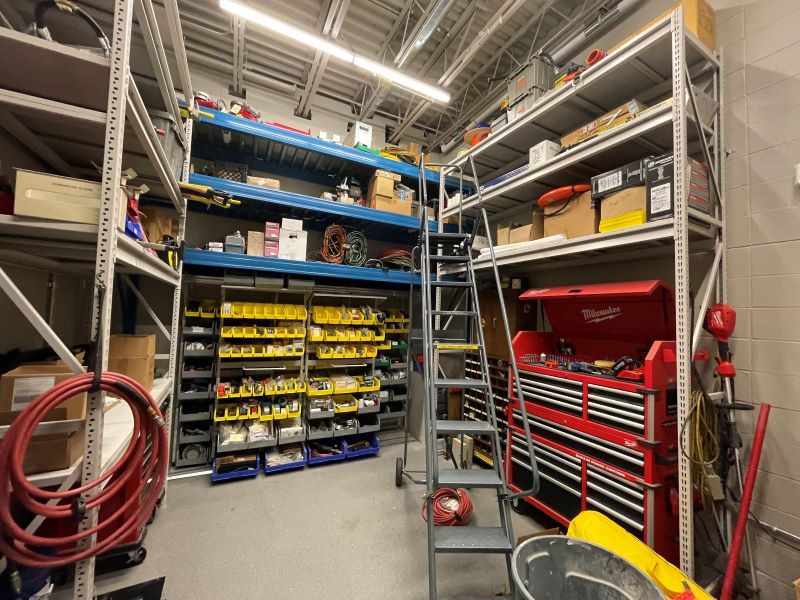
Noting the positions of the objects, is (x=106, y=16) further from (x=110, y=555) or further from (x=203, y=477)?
(x=203, y=477)

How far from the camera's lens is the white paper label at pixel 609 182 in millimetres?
1878

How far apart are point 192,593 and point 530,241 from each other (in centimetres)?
308

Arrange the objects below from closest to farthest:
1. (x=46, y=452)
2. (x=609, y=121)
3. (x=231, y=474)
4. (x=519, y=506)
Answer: (x=46, y=452) → (x=609, y=121) → (x=519, y=506) → (x=231, y=474)

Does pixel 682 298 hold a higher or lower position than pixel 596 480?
higher

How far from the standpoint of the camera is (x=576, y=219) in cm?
214

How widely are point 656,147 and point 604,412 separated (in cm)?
190

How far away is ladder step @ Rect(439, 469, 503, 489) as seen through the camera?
5.05ft

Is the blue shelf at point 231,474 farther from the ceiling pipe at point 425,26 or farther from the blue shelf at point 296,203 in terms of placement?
the ceiling pipe at point 425,26

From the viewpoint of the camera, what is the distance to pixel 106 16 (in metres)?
1.53

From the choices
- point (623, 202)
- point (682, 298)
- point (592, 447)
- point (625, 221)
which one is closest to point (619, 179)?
point (623, 202)

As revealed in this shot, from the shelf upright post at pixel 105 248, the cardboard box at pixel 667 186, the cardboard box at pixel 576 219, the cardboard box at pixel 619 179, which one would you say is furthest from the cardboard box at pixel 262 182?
the cardboard box at pixel 667 186

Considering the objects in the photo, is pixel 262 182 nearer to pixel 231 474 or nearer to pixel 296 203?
pixel 296 203

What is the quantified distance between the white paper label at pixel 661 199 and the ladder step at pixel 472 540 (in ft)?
6.31

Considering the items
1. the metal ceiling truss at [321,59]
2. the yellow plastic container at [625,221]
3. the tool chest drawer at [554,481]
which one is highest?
the metal ceiling truss at [321,59]
